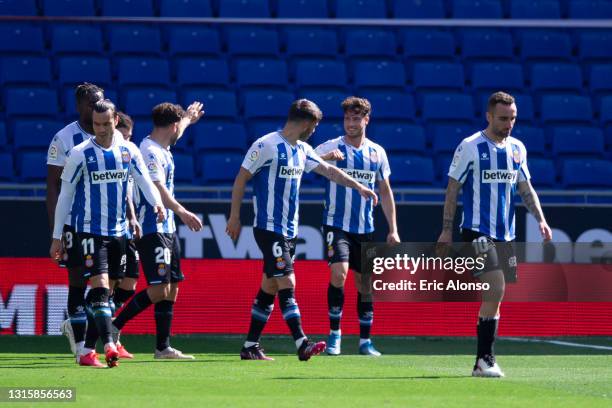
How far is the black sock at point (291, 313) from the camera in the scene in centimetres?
990

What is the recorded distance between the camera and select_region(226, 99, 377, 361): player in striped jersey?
9961 mm

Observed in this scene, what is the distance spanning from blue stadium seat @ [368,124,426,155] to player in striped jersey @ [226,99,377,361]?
6635 millimetres

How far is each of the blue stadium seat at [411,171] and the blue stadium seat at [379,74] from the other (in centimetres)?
207

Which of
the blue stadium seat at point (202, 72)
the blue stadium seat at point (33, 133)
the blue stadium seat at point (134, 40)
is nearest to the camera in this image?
the blue stadium seat at point (33, 133)

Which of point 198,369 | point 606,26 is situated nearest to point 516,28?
point 606,26

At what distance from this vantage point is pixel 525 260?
14.0m

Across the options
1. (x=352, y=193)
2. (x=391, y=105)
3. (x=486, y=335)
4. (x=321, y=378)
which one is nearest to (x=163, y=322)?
(x=321, y=378)

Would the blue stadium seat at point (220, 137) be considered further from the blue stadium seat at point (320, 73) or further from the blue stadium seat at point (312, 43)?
the blue stadium seat at point (312, 43)

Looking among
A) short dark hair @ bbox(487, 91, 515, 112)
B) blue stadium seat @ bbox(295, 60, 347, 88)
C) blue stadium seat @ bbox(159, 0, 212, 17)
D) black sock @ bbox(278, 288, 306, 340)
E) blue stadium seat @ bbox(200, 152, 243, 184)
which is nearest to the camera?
short dark hair @ bbox(487, 91, 515, 112)

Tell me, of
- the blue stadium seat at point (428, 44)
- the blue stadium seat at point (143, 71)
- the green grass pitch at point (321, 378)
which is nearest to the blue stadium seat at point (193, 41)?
the blue stadium seat at point (143, 71)

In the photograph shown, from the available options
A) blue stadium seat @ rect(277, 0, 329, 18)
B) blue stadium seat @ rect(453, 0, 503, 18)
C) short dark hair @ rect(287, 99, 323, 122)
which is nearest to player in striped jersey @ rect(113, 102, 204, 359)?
short dark hair @ rect(287, 99, 323, 122)

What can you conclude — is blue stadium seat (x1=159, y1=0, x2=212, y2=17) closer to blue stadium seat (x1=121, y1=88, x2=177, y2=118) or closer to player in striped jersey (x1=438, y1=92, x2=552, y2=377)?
blue stadium seat (x1=121, y1=88, x2=177, y2=118)

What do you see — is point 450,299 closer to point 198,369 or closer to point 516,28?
point 198,369

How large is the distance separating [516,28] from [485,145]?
11.2m
